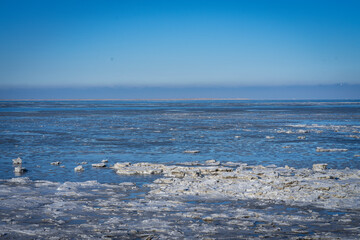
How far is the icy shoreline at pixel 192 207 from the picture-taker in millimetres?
6203

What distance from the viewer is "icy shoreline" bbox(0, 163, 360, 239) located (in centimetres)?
620

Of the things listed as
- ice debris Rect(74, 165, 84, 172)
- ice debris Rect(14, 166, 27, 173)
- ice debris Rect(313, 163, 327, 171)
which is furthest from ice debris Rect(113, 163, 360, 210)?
ice debris Rect(14, 166, 27, 173)

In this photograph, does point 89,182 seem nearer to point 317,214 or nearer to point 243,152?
point 317,214

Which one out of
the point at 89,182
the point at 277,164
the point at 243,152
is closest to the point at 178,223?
the point at 89,182

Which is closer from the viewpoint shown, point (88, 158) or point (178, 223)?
point (178, 223)

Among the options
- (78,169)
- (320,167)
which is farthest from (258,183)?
(78,169)

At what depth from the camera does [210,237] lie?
19.5 ft

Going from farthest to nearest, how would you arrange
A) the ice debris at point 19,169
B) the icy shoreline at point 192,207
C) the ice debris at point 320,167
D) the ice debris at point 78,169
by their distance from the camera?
the ice debris at point 78,169, the ice debris at point 320,167, the ice debris at point 19,169, the icy shoreline at point 192,207

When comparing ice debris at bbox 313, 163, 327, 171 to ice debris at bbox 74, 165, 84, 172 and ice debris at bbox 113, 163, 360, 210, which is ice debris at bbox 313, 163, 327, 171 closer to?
ice debris at bbox 113, 163, 360, 210

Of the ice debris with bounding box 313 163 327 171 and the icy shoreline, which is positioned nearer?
the icy shoreline

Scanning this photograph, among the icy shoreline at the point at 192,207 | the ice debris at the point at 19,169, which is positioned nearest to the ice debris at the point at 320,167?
the icy shoreline at the point at 192,207

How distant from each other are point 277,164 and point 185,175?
11.9 feet

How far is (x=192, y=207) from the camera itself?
757 cm

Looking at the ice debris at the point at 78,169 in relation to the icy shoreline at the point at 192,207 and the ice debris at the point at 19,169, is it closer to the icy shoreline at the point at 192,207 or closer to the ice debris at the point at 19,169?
the ice debris at the point at 19,169
